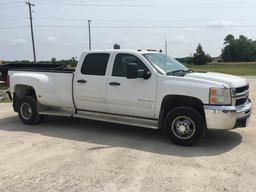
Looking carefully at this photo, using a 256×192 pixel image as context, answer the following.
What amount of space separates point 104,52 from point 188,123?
2.50 m

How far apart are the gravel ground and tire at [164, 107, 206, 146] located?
0.17 m

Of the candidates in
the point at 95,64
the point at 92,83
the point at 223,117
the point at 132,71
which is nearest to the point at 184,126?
the point at 223,117

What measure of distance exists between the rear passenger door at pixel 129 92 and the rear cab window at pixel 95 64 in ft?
0.84

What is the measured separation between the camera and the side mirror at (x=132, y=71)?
7.09 metres

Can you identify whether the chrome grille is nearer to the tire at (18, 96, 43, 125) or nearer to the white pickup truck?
the white pickup truck

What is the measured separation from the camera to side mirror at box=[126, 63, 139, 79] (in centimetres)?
709

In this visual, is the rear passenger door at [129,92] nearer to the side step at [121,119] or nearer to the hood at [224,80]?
the side step at [121,119]

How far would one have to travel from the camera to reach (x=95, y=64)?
26.4 feet

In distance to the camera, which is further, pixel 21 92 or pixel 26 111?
pixel 21 92

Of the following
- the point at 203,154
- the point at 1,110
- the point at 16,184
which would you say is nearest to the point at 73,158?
the point at 16,184

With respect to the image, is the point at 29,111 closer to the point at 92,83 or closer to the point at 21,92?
the point at 21,92

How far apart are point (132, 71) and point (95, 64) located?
1.23m

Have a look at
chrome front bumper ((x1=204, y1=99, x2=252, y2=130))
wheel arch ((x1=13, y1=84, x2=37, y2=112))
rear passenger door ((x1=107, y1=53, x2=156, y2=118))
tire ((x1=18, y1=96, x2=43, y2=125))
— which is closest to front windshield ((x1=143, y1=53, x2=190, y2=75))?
rear passenger door ((x1=107, y1=53, x2=156, y2=118))

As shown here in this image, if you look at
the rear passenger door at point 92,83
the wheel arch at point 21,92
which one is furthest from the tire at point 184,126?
the wheel arch at point 21,92
